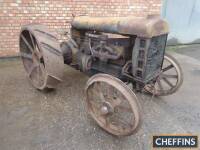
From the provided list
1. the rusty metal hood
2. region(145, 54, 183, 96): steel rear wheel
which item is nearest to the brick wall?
the rusty metal hood

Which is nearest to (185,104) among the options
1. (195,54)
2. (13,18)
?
(195,54)

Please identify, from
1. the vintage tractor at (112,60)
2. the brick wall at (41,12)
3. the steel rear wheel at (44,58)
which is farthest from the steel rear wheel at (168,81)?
the brick wall at (41,12)

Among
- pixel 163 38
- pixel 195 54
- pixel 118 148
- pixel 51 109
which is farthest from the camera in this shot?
pixel 195 54

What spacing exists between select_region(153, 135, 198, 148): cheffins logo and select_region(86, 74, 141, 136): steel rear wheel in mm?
385

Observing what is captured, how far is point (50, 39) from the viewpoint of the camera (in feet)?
9.61

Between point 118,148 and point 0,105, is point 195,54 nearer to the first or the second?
point 118,148

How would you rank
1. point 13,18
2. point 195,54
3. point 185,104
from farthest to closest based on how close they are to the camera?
point 195,54
point 13,18
point 185,104

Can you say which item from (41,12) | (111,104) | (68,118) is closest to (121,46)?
(111,104)

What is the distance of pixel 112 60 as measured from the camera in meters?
2.79

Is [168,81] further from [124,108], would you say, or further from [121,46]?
[124,108]

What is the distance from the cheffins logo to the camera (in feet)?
7.78

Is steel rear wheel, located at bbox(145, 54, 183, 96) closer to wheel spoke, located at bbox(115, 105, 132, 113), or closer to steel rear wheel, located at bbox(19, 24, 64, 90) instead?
wheel spoke, located at bbox(115, 105, 132, 113)

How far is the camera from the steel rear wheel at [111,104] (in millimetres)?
2107

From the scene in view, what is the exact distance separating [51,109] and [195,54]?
449 centimetres
